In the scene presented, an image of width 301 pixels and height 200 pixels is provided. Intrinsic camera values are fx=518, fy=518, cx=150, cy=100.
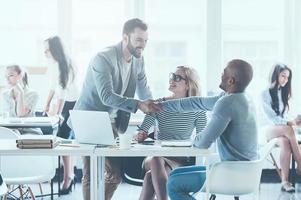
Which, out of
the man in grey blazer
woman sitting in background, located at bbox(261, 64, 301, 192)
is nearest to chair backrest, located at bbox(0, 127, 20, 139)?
the man in grey blazer

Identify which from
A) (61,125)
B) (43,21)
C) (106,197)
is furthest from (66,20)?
(106,197)

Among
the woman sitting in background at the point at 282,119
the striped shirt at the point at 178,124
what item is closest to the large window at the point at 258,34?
the woman sitting in background at the point at 282,119

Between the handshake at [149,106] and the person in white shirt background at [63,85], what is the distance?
1561mm

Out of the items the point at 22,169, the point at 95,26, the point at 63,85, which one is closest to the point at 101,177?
the point at 22,169

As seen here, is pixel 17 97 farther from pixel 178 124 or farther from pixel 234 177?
pixel 234 177

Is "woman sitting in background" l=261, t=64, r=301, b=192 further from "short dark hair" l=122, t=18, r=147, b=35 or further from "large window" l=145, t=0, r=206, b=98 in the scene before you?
"short dark hair" l=122, t=18, r=147, b=35

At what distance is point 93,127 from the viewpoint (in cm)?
304

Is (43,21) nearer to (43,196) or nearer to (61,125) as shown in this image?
(61,125)

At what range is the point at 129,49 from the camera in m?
3.49

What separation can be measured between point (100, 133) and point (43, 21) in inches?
122

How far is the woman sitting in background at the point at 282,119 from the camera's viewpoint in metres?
4.97

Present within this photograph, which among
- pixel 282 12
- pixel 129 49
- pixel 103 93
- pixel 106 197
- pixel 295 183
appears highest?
pixel 282 12

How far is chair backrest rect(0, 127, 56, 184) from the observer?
3725mm

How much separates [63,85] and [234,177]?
2453 millimetres
